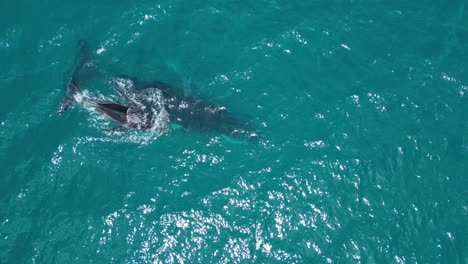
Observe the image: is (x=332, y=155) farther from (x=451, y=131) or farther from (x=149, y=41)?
(x=149, y=41)

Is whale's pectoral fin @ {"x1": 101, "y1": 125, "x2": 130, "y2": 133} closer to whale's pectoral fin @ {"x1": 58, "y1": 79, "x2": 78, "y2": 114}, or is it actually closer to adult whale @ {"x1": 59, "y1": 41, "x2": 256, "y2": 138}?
adult whale @ {"x1": 59, "y1": 41, "x2": 256, "y2": 138}

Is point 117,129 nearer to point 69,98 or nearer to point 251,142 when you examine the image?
point 69,98

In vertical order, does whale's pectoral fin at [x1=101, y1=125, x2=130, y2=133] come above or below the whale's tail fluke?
below

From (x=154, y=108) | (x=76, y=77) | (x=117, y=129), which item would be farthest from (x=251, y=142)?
(x=76, y=77)

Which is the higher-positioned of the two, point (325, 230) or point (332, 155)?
point (332, 155)

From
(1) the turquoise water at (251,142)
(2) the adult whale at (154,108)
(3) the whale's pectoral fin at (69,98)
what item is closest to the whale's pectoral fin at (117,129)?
(2) the adult whale at (154,108)

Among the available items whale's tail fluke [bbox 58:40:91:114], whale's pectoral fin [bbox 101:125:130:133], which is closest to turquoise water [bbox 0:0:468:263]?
whale's pectoral fin [bbox 101:125:130:133]

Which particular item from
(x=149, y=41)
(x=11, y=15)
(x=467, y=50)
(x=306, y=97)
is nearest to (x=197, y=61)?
(x=149, y=41)
